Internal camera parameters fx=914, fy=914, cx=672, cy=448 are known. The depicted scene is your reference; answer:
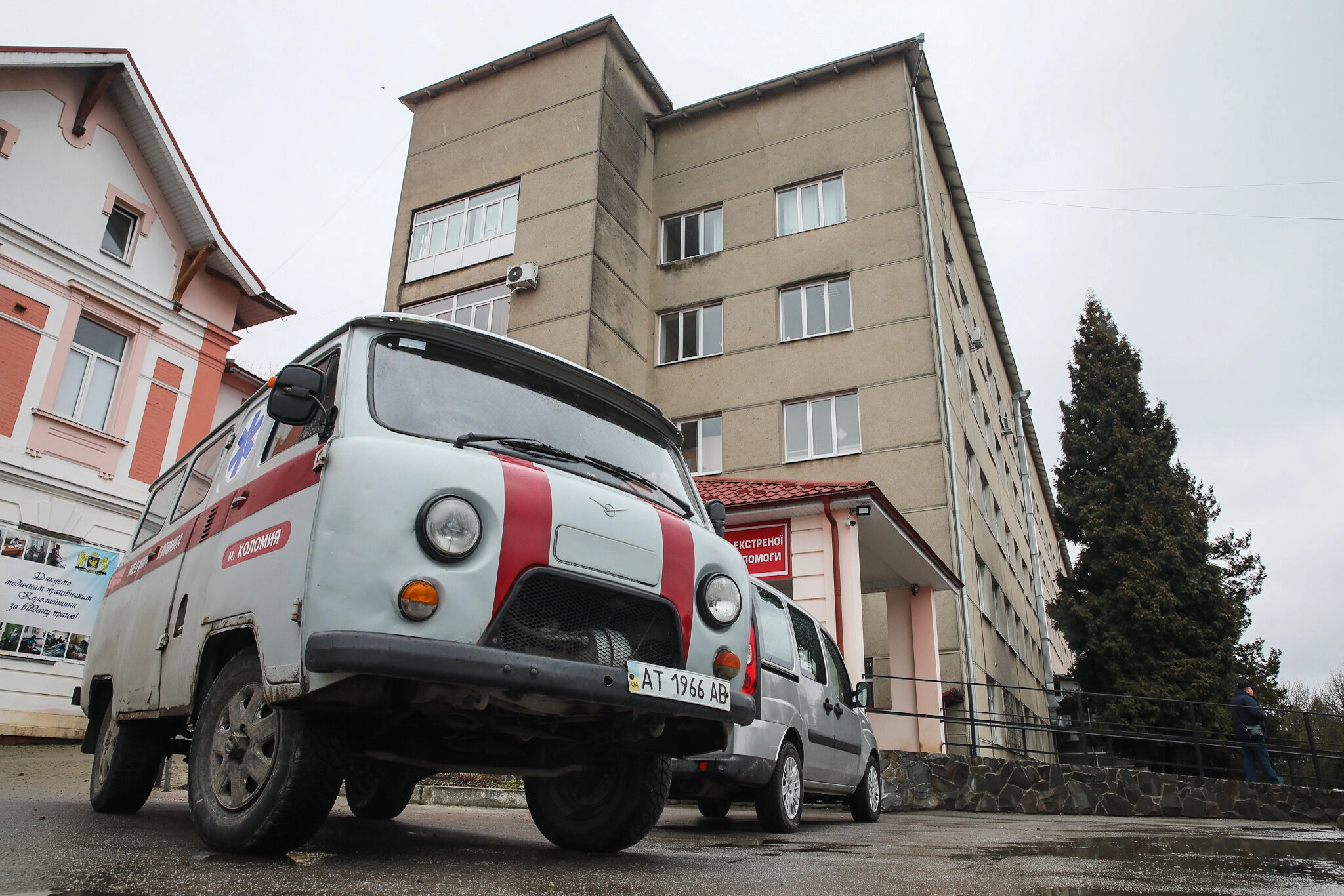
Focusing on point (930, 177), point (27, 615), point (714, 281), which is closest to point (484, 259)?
point (714, 281)

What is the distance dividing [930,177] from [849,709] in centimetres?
1795

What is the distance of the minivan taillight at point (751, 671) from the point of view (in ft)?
14.0

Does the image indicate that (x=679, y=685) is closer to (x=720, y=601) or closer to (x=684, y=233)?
(x=720, y=601)

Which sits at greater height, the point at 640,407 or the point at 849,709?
the point at 640,407

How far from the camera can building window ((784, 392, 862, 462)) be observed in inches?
805

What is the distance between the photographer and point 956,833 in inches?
299

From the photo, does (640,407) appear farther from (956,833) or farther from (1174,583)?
(1174,583)

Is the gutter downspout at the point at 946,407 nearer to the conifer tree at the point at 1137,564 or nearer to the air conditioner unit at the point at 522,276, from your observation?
the conifer tree at the point at 1137,564

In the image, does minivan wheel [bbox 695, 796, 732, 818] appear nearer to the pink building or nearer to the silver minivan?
the silver minivan

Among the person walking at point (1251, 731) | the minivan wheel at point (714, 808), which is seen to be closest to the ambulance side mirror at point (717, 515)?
the minivan wheel at point (714, 808)

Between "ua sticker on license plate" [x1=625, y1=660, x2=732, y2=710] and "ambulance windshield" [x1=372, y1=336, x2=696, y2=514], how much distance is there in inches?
35.7

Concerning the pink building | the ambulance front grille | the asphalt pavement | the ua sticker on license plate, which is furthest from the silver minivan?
the pink building

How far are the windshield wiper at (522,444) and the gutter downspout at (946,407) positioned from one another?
42.1ft

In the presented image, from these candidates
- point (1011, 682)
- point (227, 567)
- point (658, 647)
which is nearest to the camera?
point (658, 647)
